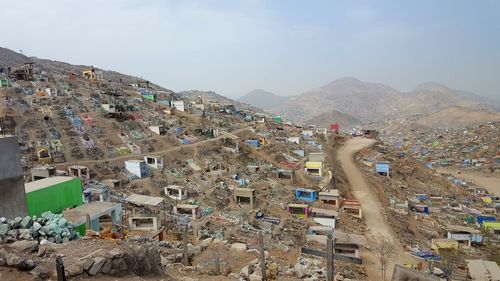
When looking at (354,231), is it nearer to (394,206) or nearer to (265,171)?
(394,206)

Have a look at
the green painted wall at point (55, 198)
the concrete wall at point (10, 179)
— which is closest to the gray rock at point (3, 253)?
the concrete wall at point (10, 179)

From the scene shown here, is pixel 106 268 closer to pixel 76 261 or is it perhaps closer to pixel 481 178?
pixel 76 261

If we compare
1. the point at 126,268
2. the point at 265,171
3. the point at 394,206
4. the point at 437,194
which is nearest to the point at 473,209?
the point at 437,194

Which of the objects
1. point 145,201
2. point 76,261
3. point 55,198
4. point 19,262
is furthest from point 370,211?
point 19,262

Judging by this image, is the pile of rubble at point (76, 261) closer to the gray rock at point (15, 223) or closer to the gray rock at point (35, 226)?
the gray rock at point (35, 226)

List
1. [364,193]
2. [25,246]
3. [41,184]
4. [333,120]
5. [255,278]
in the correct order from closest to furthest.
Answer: [25,246] < [255,278] < [41,184] < [364,193] < [333,120]
